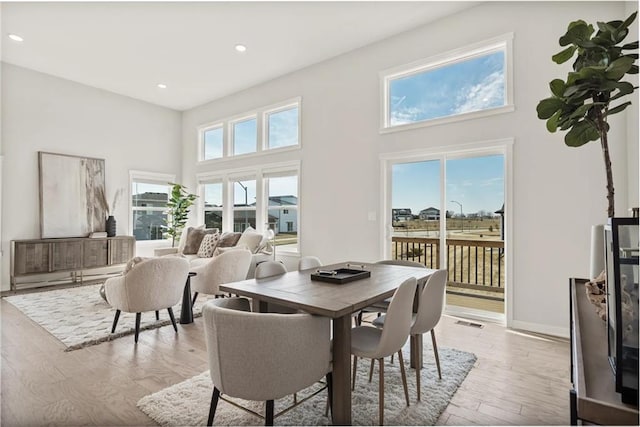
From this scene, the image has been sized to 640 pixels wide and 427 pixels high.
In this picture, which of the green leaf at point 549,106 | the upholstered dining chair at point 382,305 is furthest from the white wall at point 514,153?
the green leaf at point 549,106

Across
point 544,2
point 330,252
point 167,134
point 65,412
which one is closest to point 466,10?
point 544,2

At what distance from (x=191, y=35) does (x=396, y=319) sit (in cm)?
452

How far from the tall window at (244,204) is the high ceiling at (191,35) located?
6.38 feet

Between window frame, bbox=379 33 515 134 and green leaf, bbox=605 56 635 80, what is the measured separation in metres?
2.41

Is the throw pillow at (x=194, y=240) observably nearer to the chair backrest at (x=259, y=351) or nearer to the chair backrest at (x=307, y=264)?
the chair backrest at (x=307, y=264)

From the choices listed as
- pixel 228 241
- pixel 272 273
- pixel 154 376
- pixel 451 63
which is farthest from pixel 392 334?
pixel 228 241

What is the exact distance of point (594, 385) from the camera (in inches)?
32.5

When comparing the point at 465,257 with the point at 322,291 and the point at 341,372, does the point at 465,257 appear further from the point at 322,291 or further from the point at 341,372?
the point at 341,372

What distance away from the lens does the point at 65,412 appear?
2.04 meters

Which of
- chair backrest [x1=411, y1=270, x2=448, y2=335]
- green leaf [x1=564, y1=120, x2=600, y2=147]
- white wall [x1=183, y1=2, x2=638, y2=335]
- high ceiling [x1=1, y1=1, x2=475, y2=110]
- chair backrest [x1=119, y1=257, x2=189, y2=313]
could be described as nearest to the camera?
green leaf [x1=564, y1=120, x2=600, y2=147]

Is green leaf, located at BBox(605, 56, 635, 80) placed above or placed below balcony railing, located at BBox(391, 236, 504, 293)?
above

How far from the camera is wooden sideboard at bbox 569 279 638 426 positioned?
0.72 metres

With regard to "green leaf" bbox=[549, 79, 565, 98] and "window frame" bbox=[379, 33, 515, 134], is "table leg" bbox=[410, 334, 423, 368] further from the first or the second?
"window frame" bbox=[379, 33, 515, 134]

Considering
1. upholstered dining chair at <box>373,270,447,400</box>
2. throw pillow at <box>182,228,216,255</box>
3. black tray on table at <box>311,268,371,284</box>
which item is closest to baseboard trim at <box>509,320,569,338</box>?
upholstered dining chair at <box>373,270,447,400</box>
